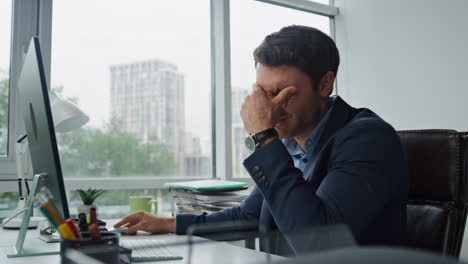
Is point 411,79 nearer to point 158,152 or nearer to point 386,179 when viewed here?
point 158,152

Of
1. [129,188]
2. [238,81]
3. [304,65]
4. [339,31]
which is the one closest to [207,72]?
[238,81]

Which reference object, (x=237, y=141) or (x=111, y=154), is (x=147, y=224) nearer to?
(x=111, y=154)

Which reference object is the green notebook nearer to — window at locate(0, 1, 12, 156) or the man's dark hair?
the man's dark hair

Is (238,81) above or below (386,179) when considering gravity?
above

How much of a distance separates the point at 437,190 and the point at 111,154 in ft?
5.21

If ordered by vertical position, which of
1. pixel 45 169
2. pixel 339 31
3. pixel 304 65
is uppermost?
pixel 339 31

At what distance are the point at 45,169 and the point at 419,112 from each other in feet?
7.47

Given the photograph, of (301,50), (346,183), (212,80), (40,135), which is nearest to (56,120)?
(40,135)

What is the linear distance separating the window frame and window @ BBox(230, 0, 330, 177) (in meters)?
0.07

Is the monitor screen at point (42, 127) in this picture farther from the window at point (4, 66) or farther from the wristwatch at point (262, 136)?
the window at point (4, 66)

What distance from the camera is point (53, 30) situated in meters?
2.15

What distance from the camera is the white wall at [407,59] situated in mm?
2418

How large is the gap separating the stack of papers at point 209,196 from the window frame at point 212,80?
0.51 m

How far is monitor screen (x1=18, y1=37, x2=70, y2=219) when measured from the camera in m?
0.84
